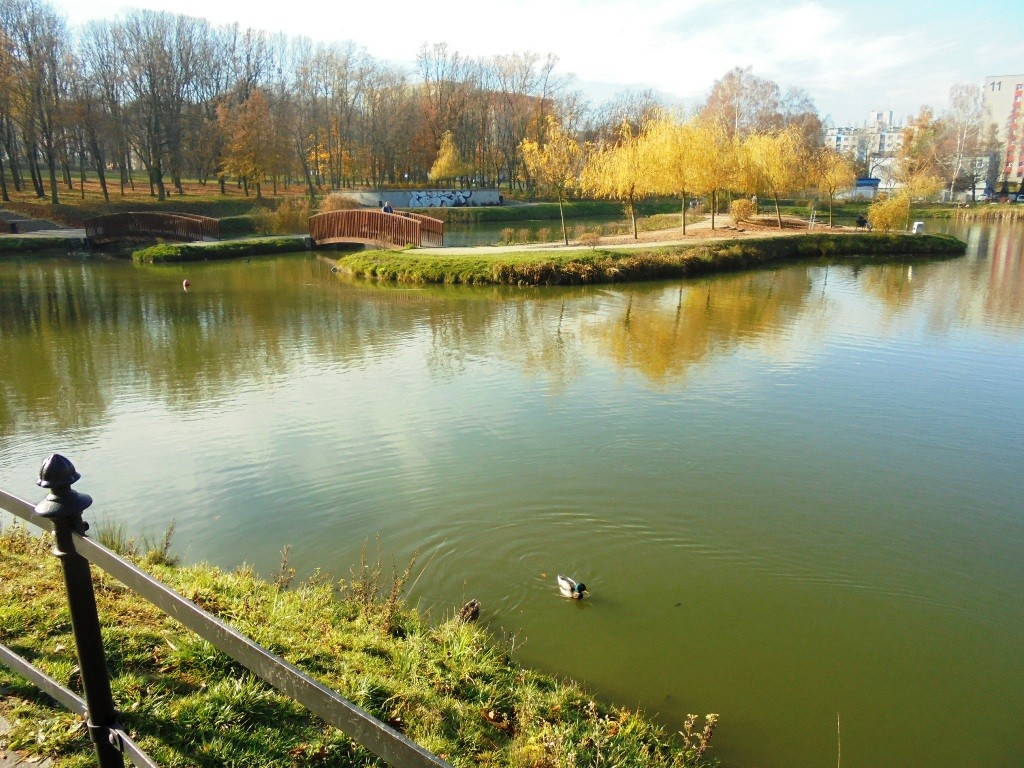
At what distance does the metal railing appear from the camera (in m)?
1.54

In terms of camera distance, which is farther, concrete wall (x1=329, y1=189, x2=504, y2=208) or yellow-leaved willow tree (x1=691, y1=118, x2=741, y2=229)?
concrete wall (x1=329, y1=189, x2=504, y2=208)

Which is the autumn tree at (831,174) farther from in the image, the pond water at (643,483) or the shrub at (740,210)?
the pond water at (643,483)

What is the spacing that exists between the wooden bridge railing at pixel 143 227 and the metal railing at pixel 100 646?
1487 inches

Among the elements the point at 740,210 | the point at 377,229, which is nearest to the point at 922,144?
the point at 740,210

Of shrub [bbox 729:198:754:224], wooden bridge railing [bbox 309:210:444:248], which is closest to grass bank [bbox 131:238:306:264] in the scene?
wooden bridge railing [bbox 309:210:444:248]

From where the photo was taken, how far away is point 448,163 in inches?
2295

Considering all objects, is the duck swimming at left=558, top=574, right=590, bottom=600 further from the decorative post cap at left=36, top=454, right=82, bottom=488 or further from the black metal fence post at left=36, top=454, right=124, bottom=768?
the decorative post cap at left=36, top=454, right=82, bottom=488

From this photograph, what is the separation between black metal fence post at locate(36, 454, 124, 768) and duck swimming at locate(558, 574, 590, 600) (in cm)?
420

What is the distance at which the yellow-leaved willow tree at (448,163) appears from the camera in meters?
58.3

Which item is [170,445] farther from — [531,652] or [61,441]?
[531,652]

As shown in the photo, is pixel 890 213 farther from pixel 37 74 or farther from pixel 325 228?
pixel 37 74

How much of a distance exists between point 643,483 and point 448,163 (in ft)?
175

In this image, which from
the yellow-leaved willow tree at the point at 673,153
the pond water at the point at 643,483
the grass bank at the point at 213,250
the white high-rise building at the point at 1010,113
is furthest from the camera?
the white high-rise building at the point at 1010,113

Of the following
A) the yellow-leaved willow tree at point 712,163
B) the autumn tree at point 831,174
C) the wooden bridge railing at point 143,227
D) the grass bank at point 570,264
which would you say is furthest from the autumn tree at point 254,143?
the autumn tree at point 831,174
